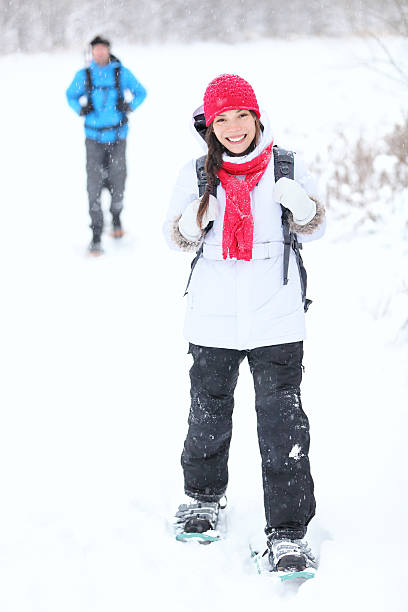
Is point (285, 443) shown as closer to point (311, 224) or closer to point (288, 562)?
point (288, 562)

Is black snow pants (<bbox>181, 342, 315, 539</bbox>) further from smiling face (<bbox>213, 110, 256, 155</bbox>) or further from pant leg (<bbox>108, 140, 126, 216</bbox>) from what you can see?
pant leg (<bbox>108, 140, 126, 216</bbox>)

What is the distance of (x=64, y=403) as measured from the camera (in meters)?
3.63

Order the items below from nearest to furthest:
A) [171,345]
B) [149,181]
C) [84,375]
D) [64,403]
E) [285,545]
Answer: [285,545]
[64,403]
[84,375]
[171,345]
[149,181]

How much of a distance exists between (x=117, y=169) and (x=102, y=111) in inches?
22.6

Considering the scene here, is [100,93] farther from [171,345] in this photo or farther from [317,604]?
[317,604]

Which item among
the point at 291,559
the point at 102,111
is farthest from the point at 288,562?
the point at 102,111

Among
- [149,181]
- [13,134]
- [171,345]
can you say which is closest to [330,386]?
[171,345]

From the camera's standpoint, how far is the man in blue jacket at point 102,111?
5.82 meters

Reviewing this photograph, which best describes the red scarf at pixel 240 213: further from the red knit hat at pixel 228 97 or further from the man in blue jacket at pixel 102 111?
the man in blue jacket at pixel 102 111

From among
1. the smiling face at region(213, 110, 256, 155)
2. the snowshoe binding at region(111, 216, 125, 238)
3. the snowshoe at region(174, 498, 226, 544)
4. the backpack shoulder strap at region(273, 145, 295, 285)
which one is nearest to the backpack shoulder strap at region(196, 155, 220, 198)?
the smiling face at region(213, 110, 256, 155)

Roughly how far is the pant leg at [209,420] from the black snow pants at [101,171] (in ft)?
13.0

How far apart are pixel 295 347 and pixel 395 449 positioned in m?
1.11

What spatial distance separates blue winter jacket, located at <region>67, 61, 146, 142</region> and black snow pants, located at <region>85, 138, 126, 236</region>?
8 centimetres

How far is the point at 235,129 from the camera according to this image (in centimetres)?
222
